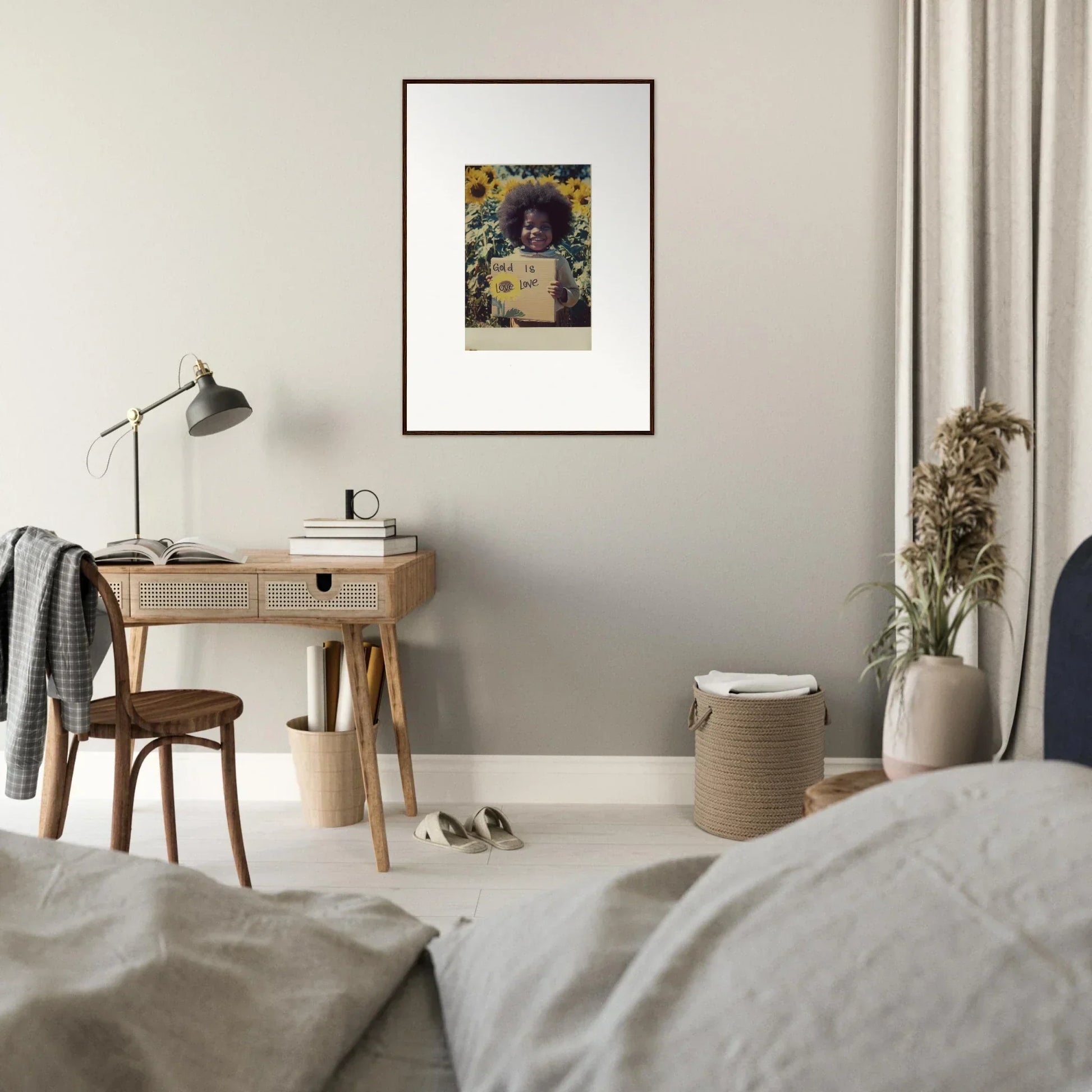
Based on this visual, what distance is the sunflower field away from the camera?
294 cm

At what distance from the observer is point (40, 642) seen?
6.79 ft

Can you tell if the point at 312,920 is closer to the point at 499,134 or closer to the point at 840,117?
the point at 499,134

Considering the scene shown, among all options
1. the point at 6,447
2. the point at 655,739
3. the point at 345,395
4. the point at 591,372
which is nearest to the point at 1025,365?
the point at 591,372

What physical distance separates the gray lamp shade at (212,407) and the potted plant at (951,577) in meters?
1.93

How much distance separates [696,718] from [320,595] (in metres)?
1.08

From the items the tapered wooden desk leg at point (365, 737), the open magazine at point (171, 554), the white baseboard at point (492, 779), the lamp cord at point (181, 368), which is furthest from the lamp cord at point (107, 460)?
the tapered wooden desk leg at point (365, 737)

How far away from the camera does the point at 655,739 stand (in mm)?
3008

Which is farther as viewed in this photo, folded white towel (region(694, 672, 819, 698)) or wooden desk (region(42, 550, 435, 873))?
folded white towel (region(694, 672, 819, 698))

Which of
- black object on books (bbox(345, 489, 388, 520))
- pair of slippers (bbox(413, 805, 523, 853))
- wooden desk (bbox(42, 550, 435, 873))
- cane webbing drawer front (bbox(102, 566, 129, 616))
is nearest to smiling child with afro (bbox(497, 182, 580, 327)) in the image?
black object on books (bbox(345, 489, 388, 520))

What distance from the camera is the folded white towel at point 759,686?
2699 mm

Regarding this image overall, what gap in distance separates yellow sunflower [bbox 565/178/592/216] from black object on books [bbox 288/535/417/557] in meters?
1.12

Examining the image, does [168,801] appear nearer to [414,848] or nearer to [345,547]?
[414,848]

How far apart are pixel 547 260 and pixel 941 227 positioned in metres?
1.11

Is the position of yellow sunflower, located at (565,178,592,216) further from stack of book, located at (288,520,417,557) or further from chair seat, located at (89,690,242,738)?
chair seat, located at (89,690,242,738)
